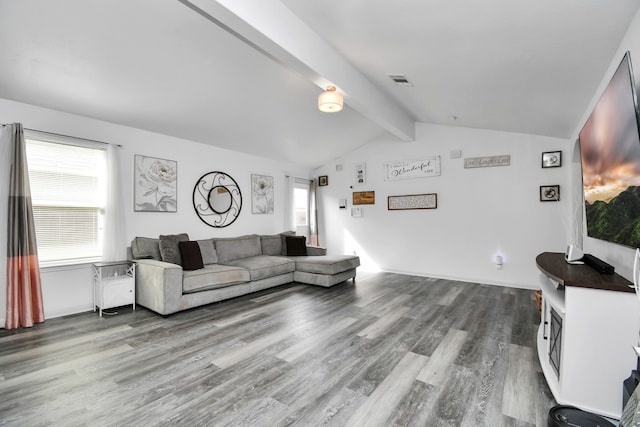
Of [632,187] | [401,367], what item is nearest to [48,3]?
[401,367]

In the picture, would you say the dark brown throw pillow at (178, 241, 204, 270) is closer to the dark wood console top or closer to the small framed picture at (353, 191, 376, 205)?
the small framed picture at (353, 191, 376, 205)

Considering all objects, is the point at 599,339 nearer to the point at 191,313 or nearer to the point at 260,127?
the point at 191,313

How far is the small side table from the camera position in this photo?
3504 mm

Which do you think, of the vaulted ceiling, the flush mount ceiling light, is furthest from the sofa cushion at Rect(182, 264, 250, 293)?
the flush mount ceiling light

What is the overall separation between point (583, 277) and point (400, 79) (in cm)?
260

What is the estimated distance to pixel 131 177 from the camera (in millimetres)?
4074

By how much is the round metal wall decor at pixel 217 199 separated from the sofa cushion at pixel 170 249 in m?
0.83

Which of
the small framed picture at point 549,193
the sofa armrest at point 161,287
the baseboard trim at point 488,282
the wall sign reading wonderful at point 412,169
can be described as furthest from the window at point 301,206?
the small framed picture at point 549,193

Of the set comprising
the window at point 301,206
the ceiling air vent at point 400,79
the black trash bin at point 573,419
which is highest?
the ceiling air vent at point 400,79

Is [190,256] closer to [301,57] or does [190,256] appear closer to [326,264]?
[326,264]

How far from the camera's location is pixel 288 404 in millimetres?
1843

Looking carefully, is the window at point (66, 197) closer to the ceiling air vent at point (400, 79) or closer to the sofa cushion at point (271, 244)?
the sofa cushion at point (271, 244)

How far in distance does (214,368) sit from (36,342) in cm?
186

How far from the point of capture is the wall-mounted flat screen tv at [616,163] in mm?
1550
